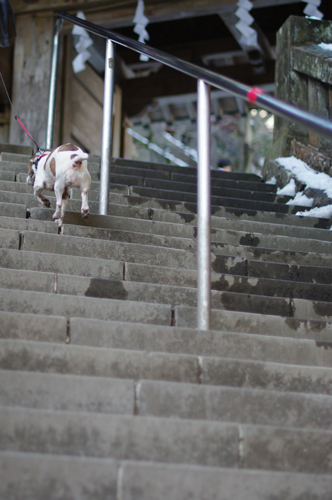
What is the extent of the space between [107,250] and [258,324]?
1.12 meters

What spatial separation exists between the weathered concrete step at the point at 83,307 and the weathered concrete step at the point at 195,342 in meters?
0.24

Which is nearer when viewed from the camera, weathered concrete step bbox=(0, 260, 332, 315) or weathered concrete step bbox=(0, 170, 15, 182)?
weathered concrete step bbox=(0, 260, 332, 315)

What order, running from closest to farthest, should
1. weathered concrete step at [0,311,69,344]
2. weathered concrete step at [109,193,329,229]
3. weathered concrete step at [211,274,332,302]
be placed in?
weathered concrete step at [0,311,69,344] < weathered concrete step at [211,274,332,302] < weathered concrete step at [109,193,329,229]

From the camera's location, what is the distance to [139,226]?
13.1 feet

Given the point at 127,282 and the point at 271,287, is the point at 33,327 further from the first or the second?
the point at 271,287

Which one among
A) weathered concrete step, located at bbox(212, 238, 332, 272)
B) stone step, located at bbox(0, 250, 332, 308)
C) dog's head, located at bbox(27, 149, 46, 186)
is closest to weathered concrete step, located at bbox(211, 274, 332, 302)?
stone step, located at bbox(0, 250, 332, 308)

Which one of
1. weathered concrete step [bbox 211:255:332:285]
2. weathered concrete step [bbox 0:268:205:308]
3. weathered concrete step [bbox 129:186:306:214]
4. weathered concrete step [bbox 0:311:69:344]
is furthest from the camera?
weathered concrete step [bbox 129:186:306:214]

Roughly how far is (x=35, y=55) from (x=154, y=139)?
937 cm

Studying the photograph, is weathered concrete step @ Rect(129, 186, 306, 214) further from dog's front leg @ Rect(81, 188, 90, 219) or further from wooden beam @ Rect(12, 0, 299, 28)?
wooden beam @ Rect(12, 0, 299, 28)

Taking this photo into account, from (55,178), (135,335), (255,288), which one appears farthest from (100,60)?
(135,335)

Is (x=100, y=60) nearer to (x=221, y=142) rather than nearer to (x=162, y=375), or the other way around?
(x=221, y=142)

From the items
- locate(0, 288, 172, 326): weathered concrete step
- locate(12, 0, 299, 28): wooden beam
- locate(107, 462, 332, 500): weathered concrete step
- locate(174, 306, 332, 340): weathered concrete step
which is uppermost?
locate(12, 0, 299, 28): wooden beam

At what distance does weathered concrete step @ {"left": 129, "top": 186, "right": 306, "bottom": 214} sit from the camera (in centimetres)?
501

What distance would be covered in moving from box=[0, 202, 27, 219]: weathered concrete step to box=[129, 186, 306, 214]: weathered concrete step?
1.23 metres
